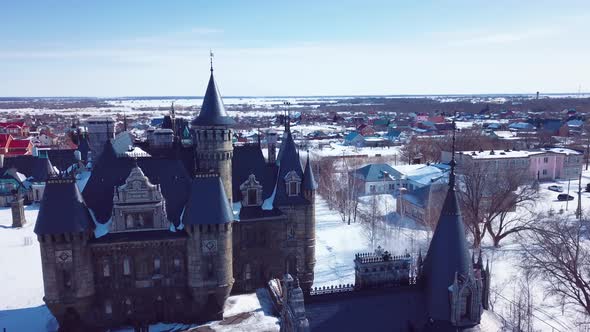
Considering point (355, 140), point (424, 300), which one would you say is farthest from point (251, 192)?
point (355, 140)

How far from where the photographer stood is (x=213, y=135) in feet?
98.5

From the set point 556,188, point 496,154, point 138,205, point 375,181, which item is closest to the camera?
point 138,205

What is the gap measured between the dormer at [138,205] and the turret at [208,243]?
1612mm

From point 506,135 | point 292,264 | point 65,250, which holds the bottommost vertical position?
point 292,264

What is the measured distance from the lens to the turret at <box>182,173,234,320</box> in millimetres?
27406

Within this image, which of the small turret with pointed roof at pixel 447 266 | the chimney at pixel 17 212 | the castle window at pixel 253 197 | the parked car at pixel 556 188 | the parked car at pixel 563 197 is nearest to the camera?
the small turret with pointed roof at pixel 447 266

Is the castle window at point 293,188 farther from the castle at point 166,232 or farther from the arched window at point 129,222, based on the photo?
the arched window at point 129,222

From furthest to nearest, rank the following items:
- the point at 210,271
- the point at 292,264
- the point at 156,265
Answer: the point at 292,264 < the point at 210,271 < the point at 156,265

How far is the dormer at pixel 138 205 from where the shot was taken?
26.7 metres

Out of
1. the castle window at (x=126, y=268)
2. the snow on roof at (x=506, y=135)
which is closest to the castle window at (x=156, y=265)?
the castle window at (x=126, y=268)

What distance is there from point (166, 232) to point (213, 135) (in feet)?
22.5

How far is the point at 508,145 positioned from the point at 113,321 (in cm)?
8823

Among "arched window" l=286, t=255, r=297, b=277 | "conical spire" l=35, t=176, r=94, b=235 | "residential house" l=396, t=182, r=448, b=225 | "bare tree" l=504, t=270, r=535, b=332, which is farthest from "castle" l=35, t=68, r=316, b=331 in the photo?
"residential house" l=396, t=182, r=448, b=225

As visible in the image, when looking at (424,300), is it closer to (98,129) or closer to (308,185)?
(308,185)
